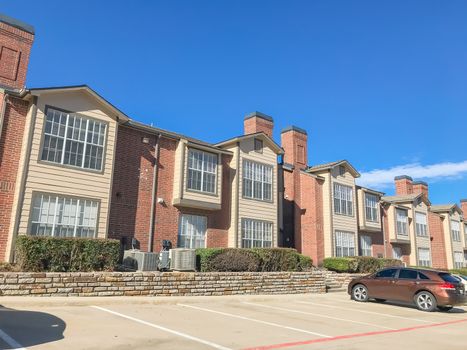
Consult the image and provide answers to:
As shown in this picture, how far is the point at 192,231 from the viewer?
776 inches

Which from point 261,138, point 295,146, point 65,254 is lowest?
point 65,254

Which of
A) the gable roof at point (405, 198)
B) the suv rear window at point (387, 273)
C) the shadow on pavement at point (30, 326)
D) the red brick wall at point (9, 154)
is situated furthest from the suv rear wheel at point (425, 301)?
the gable roof at point (405, 198)

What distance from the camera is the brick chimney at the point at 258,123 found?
26.1 meters

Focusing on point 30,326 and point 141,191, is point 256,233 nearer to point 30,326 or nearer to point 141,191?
point 141,191

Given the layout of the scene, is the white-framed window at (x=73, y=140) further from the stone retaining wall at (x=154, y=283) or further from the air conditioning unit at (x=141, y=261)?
the stone retaining wall at (x=154, y=283)

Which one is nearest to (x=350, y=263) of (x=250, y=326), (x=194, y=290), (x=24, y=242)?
(x=194, y=290)

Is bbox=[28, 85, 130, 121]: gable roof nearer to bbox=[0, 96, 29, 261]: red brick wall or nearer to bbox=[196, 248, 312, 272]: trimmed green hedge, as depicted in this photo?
bbox=[0, 96, 29, 261]: red brick wall

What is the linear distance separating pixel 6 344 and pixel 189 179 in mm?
13556

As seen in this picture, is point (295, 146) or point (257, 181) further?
point (295, 146)

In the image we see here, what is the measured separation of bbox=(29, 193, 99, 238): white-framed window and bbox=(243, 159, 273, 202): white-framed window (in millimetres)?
8749

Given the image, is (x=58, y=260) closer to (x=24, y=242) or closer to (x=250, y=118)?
(x=24, y=242)

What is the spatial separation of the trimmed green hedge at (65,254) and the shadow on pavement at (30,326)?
2997 millimetres

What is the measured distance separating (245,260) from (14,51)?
44.4 ft

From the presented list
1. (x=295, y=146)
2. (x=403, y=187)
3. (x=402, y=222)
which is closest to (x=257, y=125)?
(x=295, y=146)
